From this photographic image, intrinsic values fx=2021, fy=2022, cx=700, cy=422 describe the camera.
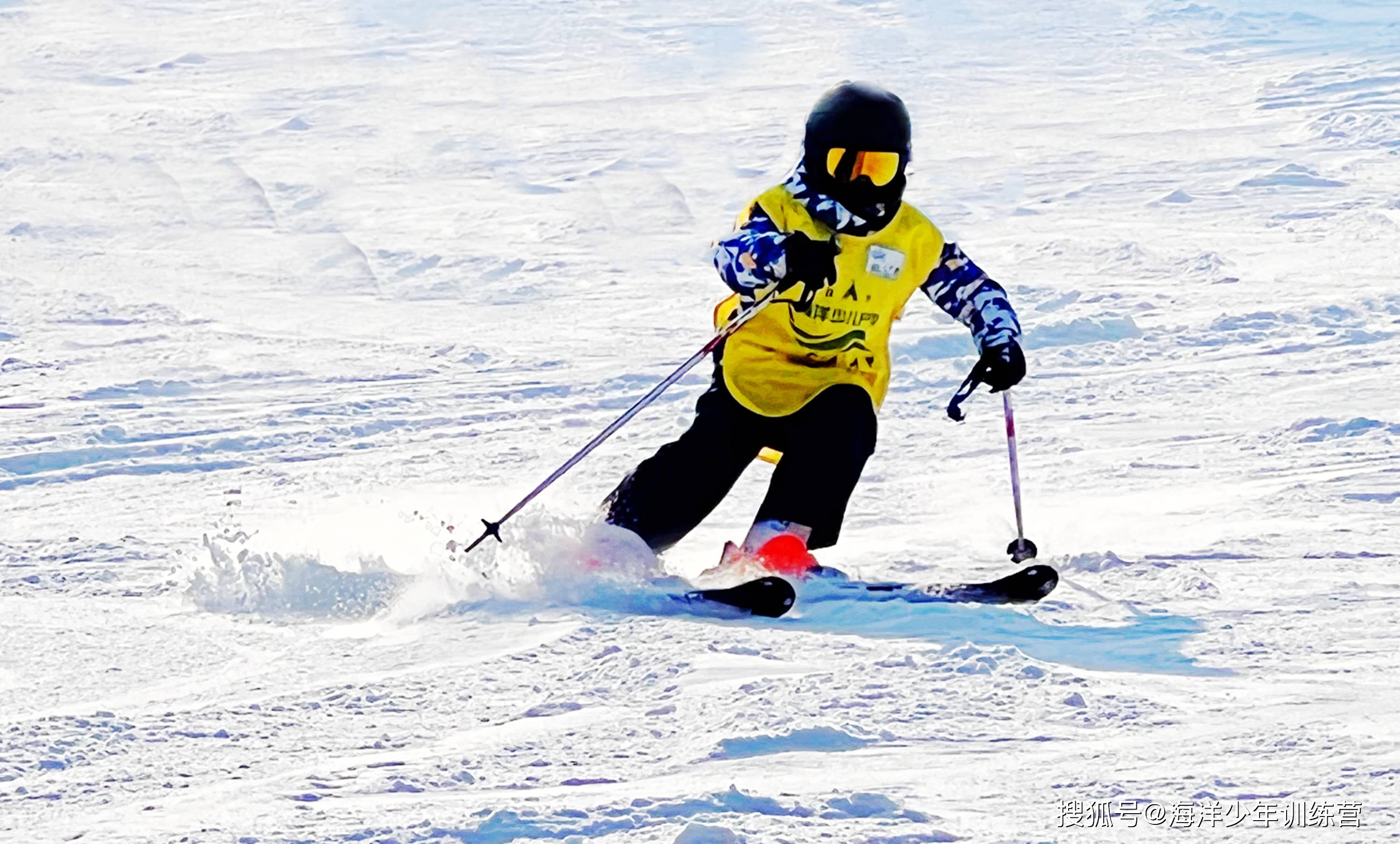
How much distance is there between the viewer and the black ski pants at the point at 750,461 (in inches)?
179

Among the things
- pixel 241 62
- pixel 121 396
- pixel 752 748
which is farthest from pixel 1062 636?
pixel 241 62

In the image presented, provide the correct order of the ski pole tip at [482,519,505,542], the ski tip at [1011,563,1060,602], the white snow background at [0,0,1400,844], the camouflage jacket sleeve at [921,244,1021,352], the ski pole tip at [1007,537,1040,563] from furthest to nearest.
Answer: the camouflage jacket sleeve at [921,244,1021,352] < the ski pole tip at [1007,537,1040,563] < the ski pole tip at [482,519,505,542] < the ski tip at [1011,563,1060,602] < the white snow background at [0,0,1400,844]

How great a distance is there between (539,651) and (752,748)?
0.70m

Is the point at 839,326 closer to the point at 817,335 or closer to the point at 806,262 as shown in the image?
the point at 817,335

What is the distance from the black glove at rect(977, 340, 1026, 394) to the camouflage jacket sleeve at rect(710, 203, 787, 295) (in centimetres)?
54

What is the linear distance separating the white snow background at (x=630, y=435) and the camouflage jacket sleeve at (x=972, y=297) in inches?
22.0

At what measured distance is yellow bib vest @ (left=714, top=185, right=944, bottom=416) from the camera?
468 centimetres

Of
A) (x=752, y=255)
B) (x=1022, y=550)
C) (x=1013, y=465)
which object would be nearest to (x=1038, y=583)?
(x=1022, y=550)

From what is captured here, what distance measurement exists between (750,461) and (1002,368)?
0.63 m

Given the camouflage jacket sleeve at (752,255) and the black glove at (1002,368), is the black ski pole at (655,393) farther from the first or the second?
the black glove at (1002,368)

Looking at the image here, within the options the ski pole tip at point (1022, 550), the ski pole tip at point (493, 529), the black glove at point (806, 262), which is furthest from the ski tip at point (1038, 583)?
the ski pole tip at point (493, 529)

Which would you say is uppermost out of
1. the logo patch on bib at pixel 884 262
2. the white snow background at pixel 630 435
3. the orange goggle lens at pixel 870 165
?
the orange goggle lens at pixel 870 165

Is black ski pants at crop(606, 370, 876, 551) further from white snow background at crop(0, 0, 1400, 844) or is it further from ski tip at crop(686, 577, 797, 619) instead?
ski tip at crop(686, 577, 797, 619)

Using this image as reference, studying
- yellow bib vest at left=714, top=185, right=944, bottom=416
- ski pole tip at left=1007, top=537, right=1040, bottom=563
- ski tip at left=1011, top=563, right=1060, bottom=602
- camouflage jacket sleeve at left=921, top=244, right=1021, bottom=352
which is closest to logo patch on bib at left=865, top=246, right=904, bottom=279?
yellow bib vest at left=714, top=185, right=944, bottom=416
